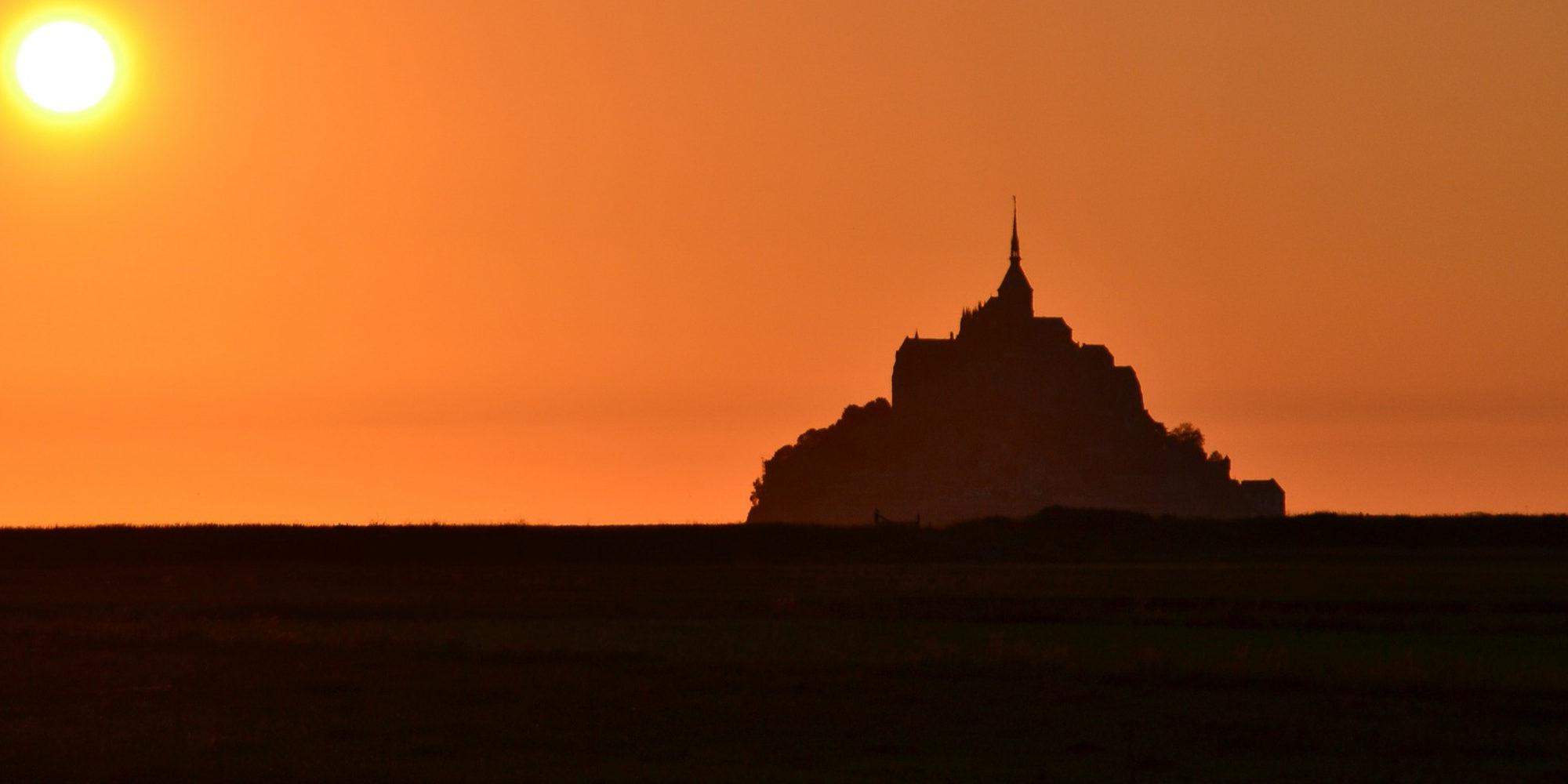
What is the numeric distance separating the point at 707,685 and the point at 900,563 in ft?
160

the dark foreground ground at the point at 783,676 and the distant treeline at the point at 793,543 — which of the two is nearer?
the dark foreground ground at the point at 783,676

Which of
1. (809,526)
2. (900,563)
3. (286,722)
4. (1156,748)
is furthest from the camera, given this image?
(809,526)

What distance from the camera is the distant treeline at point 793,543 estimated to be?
85062mm

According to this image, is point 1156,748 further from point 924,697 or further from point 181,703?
point 181,703

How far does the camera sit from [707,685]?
35875 millimetres

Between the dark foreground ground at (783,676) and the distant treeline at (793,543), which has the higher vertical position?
the distant treeline at (793,543)

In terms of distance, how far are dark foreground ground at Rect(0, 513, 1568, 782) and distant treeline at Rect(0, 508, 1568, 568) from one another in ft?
36.8

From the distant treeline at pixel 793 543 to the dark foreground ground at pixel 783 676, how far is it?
11218 mm

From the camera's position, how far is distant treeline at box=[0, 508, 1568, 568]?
85.1 metres

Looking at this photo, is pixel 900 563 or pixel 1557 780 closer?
pixel 1557 780

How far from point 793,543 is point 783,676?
54.6 m

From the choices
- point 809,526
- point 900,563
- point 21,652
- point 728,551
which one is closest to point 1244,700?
point 21,652

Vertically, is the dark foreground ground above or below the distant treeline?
below

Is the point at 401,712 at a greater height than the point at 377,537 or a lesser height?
lesser
